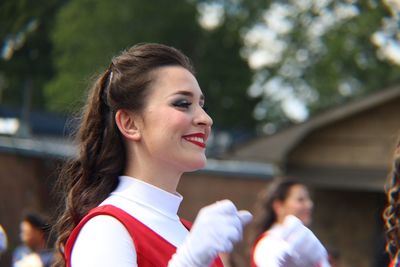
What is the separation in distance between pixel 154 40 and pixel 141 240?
20897mm

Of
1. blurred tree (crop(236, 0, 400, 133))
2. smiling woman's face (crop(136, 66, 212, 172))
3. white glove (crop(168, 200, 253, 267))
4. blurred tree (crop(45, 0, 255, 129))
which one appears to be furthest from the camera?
blurred tree (crop(236, 0, 400, 133))

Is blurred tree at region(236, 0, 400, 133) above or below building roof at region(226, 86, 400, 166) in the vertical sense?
above

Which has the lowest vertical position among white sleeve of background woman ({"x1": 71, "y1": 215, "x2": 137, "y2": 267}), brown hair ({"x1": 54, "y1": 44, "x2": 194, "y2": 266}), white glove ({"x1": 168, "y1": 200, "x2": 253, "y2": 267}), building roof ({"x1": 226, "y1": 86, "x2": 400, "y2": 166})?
white sleeve of background woman ({"x1": 71, "y1": 215, "x2": 137, "y2": 267})

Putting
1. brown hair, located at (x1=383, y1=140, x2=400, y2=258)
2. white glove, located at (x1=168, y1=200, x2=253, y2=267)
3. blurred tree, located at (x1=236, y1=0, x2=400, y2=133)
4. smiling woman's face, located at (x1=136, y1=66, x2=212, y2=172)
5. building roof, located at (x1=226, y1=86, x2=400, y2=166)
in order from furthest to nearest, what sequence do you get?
1. blurred tree, located at (x1=236, y1=0, x2=400, y2=133)
2. building roof, located at (x1=226, y1=86, x2=400, y2=166)
3. brown hair, located at (x1=383, y1=140, x2=400, y2=258)
4. smiling woman's face, located at (x1=136, y1=66, x2=212, y2=172)
5. white glove, located at (x1=168, y1=200, x2=253, y2=267)

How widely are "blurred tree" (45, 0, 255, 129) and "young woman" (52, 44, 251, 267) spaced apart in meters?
11.4

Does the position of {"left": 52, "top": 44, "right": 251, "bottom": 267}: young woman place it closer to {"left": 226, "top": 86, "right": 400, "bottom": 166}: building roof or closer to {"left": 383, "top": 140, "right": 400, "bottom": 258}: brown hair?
{"left": 383, "top": 140, "right": 400, "bottom": 258}: brown hair

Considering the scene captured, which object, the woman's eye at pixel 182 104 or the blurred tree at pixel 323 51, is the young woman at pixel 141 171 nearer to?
the woman's eye at pixel 182 104

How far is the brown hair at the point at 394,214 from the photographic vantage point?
2.62 meters

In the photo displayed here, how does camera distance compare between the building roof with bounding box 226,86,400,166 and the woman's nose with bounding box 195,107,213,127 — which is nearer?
the woman's nose with bounding box 195,107,213,127

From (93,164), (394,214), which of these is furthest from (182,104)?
(394,214)

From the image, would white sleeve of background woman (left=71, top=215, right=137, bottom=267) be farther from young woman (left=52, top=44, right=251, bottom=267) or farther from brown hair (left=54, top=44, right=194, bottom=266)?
brown hair (left=54, top=44, right=194, bottom=266)

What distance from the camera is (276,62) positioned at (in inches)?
950

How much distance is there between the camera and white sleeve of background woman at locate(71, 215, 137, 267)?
1730 mm

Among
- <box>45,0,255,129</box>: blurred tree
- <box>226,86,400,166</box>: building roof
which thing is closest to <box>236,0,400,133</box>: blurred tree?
<box>45,0,255,129</box>: blurred tree
